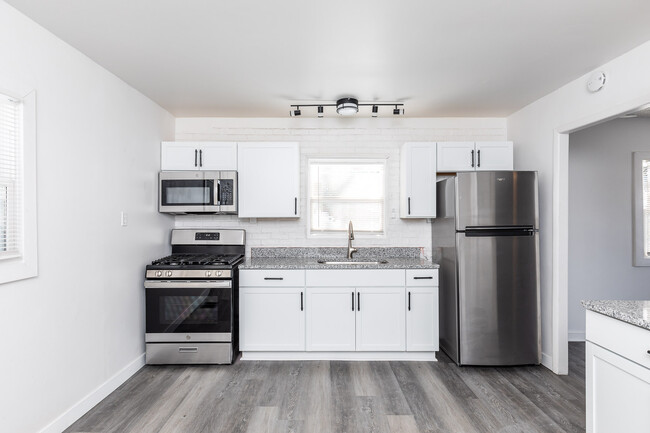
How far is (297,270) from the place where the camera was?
3.43m

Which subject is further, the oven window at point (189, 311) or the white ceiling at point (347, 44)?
the oven window at point (189, 311)

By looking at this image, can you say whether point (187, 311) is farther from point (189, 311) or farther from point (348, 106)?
point (348, 106)

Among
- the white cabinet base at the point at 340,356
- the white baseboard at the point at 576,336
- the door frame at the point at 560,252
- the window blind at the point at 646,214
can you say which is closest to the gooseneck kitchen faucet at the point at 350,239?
the white cabinet base at the point at 340,356

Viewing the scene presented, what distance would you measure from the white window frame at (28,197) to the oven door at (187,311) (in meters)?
1.27

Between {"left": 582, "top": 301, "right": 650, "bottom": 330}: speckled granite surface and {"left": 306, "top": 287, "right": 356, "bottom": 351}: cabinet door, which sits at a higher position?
{"left": 582, "top": 301, "right": 650, "bottom": 330}: speckled granite surface

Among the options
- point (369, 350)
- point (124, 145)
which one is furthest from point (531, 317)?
point (124, 145)

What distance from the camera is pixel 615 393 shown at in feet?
5.38

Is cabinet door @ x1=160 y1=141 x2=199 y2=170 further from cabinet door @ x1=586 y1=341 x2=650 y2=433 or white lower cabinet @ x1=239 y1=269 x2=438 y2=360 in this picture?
cabinet door @ x1=586 y1=341 x2=650 y2=433

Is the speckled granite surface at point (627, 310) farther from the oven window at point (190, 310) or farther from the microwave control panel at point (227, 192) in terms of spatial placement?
the microwave control panel at point (227, 192)

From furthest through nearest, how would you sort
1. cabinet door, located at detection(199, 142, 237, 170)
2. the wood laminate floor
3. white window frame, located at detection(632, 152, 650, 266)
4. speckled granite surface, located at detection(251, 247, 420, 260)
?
speckled granite surface, located at detection(251, 247, 420, 260) → white window frame, located at detection(632, 152, 650, 266) → cabinet door, located at detection(199, 142, 237, 170) → the wood laminate floor

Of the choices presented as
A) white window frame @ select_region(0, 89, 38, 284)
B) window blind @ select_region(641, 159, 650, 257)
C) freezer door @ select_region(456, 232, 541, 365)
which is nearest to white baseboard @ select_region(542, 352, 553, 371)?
freezer door @ select_region(456, 232, 541, 365)

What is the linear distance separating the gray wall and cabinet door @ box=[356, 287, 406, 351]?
6.81 feet

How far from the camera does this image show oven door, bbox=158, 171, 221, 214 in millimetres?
3666

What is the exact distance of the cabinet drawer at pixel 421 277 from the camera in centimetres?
342
